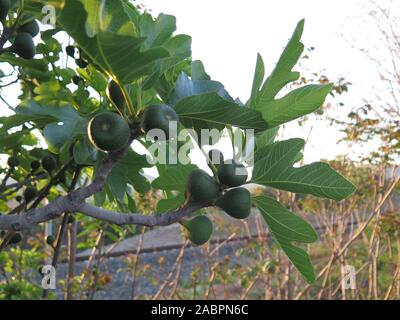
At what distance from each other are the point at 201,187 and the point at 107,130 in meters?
0.19

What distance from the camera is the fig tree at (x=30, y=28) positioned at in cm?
114

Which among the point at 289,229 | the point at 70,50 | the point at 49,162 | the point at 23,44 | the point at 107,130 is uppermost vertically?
the point at 70,50

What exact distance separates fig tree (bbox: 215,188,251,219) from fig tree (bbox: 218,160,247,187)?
0.01 metres

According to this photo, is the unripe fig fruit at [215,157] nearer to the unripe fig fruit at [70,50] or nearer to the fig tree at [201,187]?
the fig tree at [201,187]

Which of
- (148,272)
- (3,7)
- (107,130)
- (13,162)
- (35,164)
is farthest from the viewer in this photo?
(148,272)

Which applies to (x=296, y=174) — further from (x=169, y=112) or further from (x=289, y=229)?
(x=169, y=112)

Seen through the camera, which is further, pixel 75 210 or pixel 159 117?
pixel 75 210

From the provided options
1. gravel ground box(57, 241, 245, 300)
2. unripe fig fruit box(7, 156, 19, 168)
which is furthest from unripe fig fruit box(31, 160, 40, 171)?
gravel ground box(57, 241, 245, 300)

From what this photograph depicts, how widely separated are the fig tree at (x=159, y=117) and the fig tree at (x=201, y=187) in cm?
13

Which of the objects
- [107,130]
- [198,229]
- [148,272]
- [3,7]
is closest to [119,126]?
[107,130]

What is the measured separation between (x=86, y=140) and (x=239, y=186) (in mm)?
260

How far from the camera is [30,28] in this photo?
115 cm

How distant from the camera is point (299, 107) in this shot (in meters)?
0.87
